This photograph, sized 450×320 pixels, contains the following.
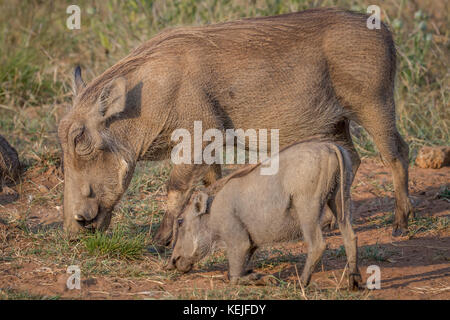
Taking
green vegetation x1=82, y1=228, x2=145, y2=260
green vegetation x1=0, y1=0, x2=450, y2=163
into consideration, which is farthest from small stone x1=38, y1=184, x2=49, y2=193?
green vegetation x1=82, y1=228, x2=145, y2=260

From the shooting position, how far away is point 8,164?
5934 mm

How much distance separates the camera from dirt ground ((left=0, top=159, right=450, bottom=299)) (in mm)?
3854

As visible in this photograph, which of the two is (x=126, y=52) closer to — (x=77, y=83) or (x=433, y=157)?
(x=77, y=83)

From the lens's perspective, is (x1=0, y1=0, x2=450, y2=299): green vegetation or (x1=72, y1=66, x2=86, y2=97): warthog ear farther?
(x1=72, y1=66, x2=86, y2=97): warthog ear

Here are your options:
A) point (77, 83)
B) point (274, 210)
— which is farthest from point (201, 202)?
point (77, 83)

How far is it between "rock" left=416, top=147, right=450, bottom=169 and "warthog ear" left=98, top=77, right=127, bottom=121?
304 centimetres

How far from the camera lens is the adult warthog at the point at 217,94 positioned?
454cm

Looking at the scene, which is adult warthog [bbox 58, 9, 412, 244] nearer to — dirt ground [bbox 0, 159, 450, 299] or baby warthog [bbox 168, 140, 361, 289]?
dirt ground [bbox 0, 159, 450, 299]

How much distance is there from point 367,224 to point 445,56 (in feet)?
10.2

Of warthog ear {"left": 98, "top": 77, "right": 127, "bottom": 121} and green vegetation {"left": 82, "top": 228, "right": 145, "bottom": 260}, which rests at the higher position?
warthog ear {"left": 98, "top": 77, "right": 127, "bottom": 121}

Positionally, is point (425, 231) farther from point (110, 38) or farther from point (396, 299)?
point (110, 38)

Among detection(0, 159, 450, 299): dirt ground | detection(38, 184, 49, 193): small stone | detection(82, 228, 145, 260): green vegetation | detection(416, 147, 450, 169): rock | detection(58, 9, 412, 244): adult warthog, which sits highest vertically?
detection(58, 9, 412, 244): adult warthog

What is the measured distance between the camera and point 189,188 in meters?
4.65

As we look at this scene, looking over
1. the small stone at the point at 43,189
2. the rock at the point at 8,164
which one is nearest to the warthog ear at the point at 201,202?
the small stone at the point at 43,189
